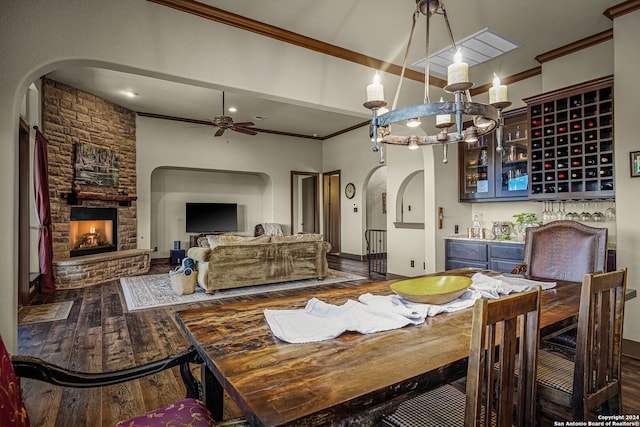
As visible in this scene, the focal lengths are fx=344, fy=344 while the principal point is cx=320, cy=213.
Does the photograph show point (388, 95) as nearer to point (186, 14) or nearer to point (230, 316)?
point (186, 14)

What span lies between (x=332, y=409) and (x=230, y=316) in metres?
0.89

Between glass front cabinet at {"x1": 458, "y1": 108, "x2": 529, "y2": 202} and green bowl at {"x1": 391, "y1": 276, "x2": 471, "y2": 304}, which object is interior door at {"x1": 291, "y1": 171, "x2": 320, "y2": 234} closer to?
glass front cabinet at {"x1": 458, "y1": 108, "x2": 529, "y2": 202}

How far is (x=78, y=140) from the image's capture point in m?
5.90

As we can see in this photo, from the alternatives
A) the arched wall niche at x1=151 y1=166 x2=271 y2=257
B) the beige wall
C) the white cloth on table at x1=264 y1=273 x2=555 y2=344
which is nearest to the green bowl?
the white cloth on table at x1=264 y1=273 x2=555 y2=344

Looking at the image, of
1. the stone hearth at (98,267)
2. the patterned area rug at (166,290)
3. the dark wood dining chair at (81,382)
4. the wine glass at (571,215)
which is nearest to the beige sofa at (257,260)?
the patterned area rug at (166,290)

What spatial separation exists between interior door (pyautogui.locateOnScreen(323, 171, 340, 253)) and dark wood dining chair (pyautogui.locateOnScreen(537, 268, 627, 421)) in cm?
752

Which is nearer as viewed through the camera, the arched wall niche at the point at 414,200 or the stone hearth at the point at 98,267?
the stone hearth at the point at 98,267

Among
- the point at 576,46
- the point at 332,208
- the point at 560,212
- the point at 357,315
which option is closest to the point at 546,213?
the point at 560,212

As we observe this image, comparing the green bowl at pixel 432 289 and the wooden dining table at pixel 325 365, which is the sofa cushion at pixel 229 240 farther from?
the green bowl at pixel 432 289

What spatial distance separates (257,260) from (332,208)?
4.21 m

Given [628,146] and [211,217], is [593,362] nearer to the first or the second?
[628,146]

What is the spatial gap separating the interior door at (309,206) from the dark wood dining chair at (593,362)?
319 inches

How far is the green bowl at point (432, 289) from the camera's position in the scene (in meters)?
1.69

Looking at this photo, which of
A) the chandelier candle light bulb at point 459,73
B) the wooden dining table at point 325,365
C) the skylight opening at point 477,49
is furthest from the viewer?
the skylight opening at point 477,49
